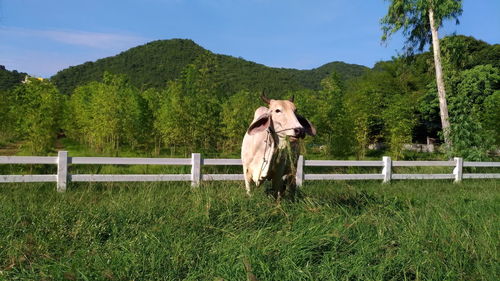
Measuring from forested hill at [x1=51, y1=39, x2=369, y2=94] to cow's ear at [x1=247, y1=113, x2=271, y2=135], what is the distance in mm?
57384

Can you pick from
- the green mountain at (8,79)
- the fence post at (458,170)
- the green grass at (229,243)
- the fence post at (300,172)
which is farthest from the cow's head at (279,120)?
the green mountain at (8,79)

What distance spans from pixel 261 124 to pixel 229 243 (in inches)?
65.9

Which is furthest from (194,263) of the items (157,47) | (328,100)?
(157,47)

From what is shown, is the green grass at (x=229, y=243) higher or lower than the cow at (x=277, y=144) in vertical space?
lower

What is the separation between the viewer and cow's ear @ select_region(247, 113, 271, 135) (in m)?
4.83

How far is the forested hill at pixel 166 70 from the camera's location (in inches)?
2852

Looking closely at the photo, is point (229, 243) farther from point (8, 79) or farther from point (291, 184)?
point (8, 79)

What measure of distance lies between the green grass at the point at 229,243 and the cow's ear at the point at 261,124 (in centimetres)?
89

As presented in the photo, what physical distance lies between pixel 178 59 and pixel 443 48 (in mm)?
80493

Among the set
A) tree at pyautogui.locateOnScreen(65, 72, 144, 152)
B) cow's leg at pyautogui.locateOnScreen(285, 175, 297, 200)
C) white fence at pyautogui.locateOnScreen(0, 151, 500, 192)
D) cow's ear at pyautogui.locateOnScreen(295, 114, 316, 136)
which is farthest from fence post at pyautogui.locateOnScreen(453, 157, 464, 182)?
tree at pyautogui.locateOnScreen(65, 72, 144, 152)

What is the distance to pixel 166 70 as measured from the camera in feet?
282

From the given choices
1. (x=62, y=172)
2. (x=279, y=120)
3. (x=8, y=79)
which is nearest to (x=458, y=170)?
(x=279, y=120)

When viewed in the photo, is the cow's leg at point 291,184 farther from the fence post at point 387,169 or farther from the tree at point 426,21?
the tree at point 426,21

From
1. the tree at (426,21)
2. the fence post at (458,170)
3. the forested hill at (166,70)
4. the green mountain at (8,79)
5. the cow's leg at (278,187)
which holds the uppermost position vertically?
the forested hill at (166,70)
